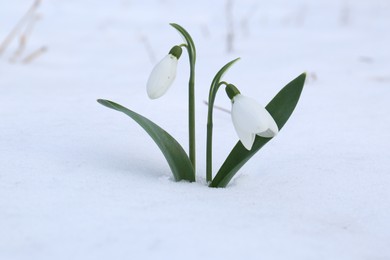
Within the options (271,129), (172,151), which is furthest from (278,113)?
(172,151)

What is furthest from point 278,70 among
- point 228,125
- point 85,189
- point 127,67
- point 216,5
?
point 216,5

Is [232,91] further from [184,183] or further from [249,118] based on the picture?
[184,183]

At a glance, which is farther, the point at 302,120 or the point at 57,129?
the point at 302,120

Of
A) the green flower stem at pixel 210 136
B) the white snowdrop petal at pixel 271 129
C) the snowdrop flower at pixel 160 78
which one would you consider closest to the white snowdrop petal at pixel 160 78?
the snowdrop flower at pixel 160 78

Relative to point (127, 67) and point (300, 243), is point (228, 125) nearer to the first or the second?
point (300, 243)

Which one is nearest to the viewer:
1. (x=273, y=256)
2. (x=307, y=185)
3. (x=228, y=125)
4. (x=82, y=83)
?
(x=273, y=256)

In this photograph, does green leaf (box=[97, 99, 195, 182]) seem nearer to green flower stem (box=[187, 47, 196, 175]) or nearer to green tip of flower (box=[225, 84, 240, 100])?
green flower stem (box=[187, 47, 196, 175])

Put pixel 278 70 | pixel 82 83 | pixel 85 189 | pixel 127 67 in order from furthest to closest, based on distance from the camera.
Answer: pixel 127 67 < pixel 278 70 < pixel 82 83 < pixel 85 189
